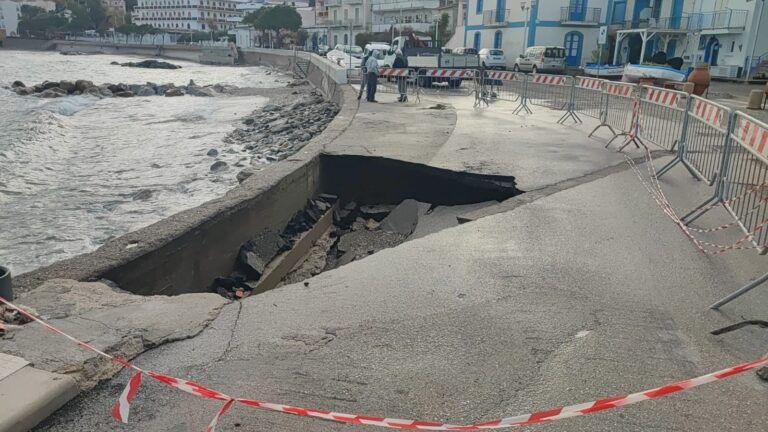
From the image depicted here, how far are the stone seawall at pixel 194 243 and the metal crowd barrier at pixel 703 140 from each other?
5.77m

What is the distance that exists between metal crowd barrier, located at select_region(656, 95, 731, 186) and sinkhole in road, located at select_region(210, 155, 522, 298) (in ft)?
8.76

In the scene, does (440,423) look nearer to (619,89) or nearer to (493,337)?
(493,337)

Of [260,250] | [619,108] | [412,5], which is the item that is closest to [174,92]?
[619,108]

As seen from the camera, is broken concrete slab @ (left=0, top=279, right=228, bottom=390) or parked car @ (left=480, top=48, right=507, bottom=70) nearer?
broken concrete slab @ (left=0, top=279, right=228, bottom=390)

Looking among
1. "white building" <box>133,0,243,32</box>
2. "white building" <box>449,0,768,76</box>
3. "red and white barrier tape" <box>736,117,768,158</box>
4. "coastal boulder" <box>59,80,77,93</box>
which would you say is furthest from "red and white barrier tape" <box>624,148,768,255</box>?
"white building" <box>133,0,243,32</box>

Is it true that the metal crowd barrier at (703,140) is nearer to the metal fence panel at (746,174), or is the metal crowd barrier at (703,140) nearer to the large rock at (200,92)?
the metal fence panel at (746,174)

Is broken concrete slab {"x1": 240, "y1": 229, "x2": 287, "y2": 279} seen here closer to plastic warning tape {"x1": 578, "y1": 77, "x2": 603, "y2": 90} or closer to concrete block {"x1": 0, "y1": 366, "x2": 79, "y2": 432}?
concrete block {"x1": 0, "y1": 366, "x2": 79, "y2": 432}

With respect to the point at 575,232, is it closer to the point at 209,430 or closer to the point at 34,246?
the point at 209,430

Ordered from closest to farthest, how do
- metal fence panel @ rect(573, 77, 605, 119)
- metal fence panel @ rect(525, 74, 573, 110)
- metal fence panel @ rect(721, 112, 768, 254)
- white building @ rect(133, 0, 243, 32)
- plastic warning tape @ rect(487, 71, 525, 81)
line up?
metal fence panel @ rect(721, 112, 768, 254), metal fence panel @ rect(573, 77, 605, 119), metal fence panel @ rect(525, 74, 573, 110), plastic warning tape @ rect(487, 71, 525, 81), white building @ rect(133, 0, 243, 32)

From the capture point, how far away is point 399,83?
22656 millimetres

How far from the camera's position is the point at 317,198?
10062 mm

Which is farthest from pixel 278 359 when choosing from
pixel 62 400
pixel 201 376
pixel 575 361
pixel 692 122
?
pixel 692 122

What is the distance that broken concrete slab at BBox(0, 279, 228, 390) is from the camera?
11.8 feet

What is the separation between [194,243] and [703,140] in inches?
288
